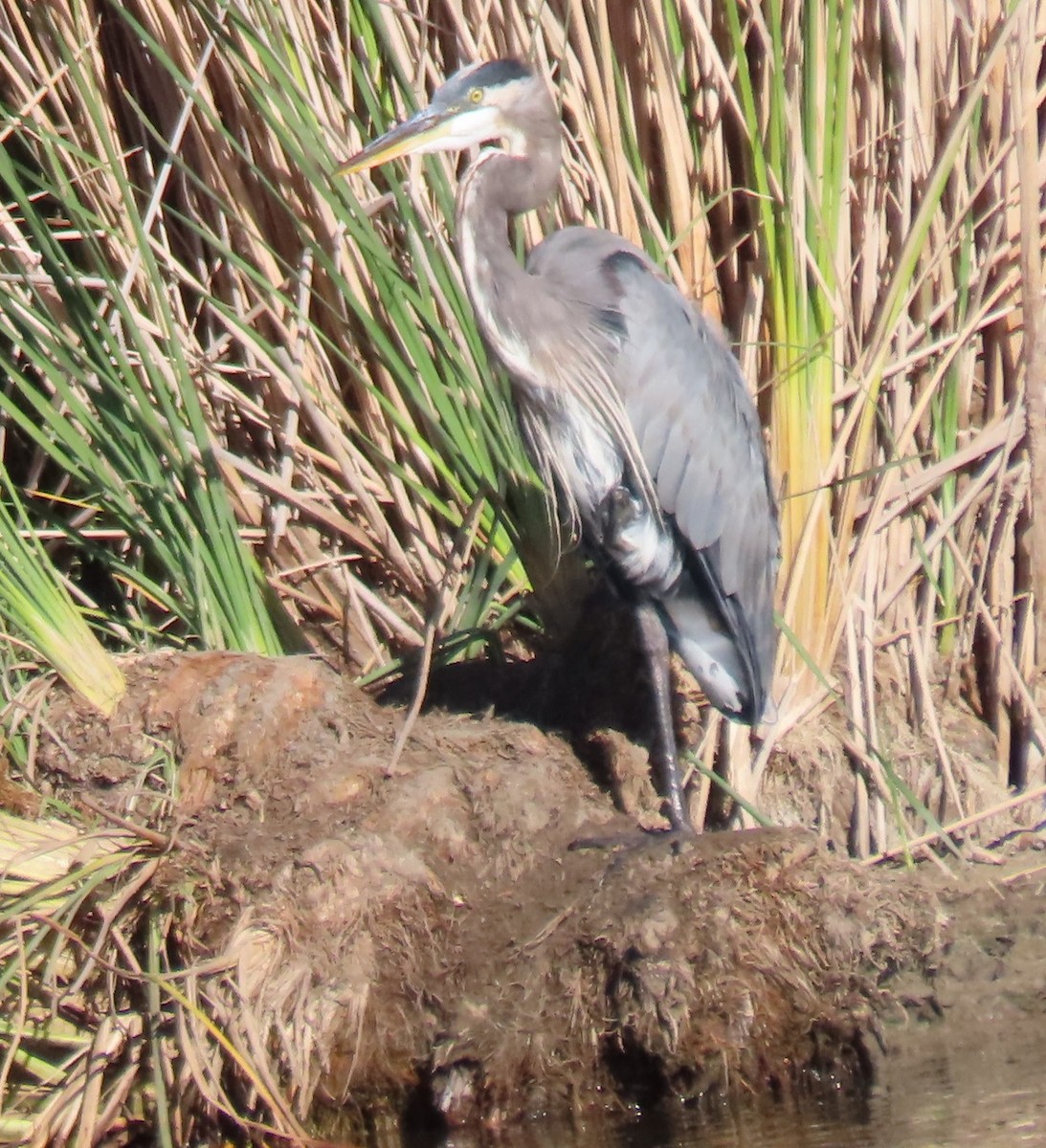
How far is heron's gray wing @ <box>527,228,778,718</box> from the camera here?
385 centimetres

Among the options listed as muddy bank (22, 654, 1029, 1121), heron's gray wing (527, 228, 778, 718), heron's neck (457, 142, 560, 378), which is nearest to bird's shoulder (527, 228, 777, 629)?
heron's gray wing (527, 228, 778, 718)

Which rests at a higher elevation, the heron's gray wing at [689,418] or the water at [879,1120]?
the heron's gray wing at [689,418]

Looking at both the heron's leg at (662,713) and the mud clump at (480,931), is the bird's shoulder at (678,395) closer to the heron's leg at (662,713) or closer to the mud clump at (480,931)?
the heron's leg at (662,713)

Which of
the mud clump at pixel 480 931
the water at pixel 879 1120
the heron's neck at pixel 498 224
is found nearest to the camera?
the water at pixel 879 1120

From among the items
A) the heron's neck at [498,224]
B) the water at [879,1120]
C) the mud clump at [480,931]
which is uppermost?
the heron's neck at [498,224]

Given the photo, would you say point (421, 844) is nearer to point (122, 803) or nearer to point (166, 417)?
point (122, 803)

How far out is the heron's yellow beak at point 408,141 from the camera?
356cm

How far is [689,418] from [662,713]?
2.28 ft

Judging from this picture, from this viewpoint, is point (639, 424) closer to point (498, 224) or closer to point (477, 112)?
point (498, 224)

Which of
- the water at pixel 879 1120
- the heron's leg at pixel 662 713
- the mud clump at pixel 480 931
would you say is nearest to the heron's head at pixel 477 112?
the heron's leg at pixel 662 713

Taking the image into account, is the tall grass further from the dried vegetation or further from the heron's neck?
the heron's neck

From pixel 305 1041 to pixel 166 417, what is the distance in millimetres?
1524

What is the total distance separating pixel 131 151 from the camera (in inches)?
161

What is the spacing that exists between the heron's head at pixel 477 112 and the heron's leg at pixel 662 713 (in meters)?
1.14
